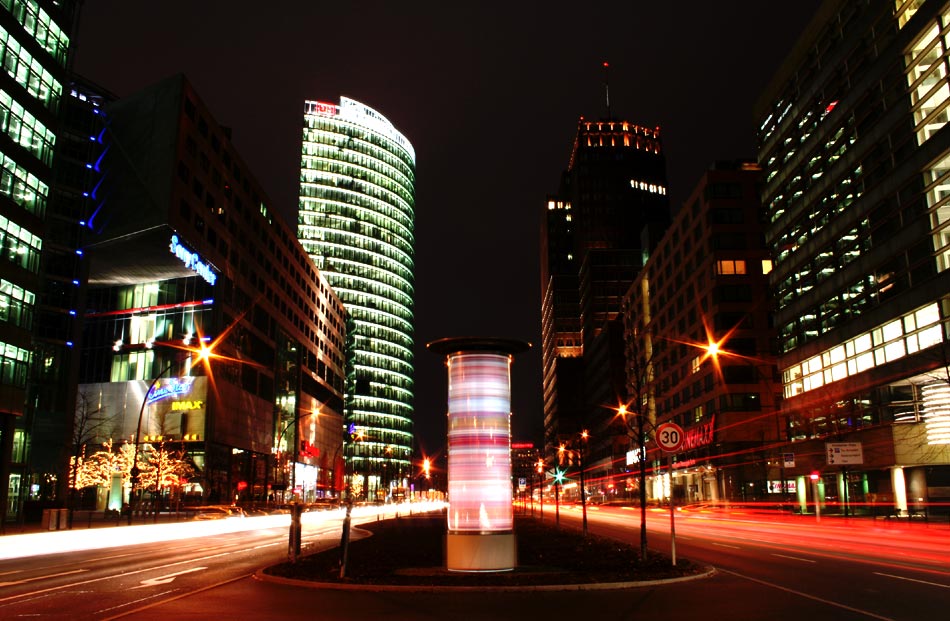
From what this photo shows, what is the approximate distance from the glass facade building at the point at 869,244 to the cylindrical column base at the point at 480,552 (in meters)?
37.0

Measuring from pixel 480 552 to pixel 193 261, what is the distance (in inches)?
2469

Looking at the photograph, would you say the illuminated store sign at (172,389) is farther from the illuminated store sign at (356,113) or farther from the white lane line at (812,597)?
the illuminated store sign at (356,113)

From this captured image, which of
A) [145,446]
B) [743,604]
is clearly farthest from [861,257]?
[145,446]

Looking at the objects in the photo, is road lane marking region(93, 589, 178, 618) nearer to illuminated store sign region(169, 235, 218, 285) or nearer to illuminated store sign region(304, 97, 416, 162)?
illuminated store sign region(169, 235, 218, 285)

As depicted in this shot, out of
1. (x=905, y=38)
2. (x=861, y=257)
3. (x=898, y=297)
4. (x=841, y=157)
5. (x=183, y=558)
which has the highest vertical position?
(x=905, y=38)

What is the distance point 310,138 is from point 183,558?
162m

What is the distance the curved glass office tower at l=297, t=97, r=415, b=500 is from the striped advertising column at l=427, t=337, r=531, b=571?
150445 millimetres

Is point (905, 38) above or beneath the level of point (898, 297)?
above

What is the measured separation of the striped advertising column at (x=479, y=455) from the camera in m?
17.8

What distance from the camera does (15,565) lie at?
22.5 m

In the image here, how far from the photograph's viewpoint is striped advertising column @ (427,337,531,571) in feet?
58.5

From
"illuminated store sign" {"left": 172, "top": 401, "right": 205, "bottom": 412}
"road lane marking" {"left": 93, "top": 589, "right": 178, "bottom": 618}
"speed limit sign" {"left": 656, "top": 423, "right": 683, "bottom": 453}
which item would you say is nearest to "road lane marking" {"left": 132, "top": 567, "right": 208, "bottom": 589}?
"road lane marking" {"left": 93, "top": 589, "right": 178, "bottom": 618}

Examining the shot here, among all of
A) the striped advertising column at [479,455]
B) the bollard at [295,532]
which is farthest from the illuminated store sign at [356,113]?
the striped advertising column at [479,455]

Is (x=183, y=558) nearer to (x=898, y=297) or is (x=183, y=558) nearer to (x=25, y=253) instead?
(x=25, y=253)
